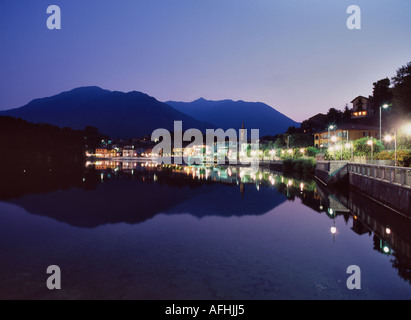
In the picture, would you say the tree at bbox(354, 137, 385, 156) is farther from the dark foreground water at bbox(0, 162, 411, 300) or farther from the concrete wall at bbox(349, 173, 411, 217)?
the dark foreground water at bbox(0, 162, 411, 300)

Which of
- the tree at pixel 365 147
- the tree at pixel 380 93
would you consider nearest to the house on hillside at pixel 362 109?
the tree at pixel 380 93

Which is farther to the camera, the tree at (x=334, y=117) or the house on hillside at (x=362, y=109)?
the tree at (x=334, y=117)

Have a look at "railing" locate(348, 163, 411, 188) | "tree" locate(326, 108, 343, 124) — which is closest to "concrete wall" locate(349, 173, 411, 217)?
"railing" locate(348, 163, 411, 188)

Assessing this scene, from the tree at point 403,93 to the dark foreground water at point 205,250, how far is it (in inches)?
1120

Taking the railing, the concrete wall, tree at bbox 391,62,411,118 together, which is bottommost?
the concrete wall

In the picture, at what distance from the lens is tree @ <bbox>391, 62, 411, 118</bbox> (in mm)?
46188

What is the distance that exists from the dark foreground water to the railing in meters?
1.85

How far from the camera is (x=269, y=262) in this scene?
36.8 feet

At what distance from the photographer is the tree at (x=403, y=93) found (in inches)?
1818

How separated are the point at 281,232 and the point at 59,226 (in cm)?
1164

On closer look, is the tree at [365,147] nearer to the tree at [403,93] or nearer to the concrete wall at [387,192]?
the tree at [403,93]

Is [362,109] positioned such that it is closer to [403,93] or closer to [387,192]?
[403,93]

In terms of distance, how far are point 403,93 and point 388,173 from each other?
108 feet
